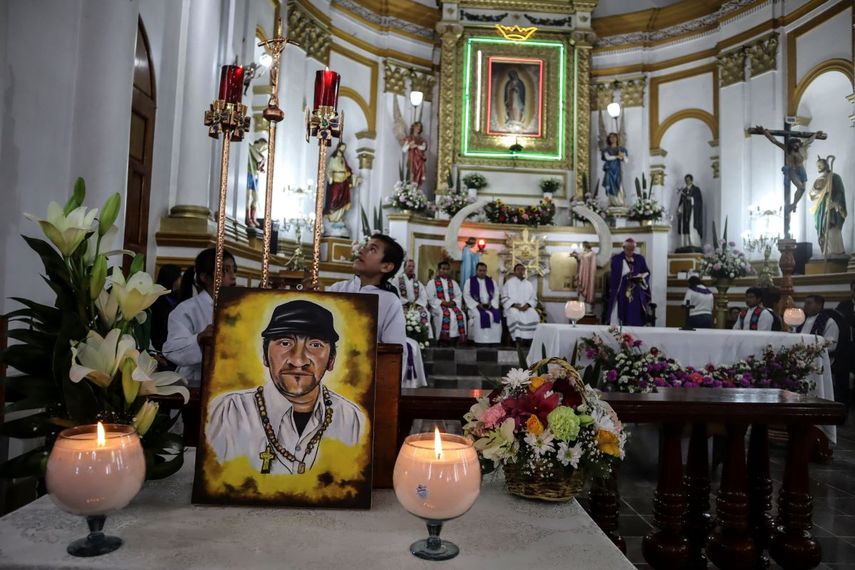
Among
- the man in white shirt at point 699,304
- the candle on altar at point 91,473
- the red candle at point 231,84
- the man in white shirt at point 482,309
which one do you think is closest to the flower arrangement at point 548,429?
the candle on altar at point 91,473

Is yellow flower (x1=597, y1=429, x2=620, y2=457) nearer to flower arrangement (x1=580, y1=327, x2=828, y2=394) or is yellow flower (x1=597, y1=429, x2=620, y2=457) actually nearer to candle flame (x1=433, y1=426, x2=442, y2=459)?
candle flame (x1=433, y1=426, x2=442, y2=459)

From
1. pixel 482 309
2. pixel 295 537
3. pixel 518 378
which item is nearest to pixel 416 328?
pixel 482 309

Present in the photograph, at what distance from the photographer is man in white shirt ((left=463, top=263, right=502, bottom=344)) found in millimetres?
11125

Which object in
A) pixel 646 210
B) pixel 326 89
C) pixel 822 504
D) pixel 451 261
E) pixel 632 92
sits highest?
pixel 632 92

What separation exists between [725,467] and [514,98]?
1508 centimetres

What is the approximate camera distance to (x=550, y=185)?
1538cm

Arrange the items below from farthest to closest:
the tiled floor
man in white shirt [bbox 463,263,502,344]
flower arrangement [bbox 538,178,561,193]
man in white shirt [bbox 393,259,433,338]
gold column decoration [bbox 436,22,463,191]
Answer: gold column decoration [bbox 436,22,463,191]
flower arrangement [bbox 538,178,561,193]
man in white shirt [bbox 463,263,502,344]
man in white shirt [bbox 393,259,433,338]
the tiled floor

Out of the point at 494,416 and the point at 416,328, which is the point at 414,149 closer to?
the point at 416,328

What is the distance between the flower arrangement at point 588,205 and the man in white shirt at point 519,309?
3.90 m

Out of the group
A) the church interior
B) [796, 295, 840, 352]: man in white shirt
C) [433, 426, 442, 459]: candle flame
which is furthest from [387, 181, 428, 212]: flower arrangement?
[433, 426, 442, 459]: candle flame

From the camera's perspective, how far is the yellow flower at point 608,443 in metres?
1.55

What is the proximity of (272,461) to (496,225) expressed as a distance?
1261cm

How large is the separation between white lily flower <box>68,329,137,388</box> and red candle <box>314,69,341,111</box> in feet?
3.03

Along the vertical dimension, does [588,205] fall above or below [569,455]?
above
